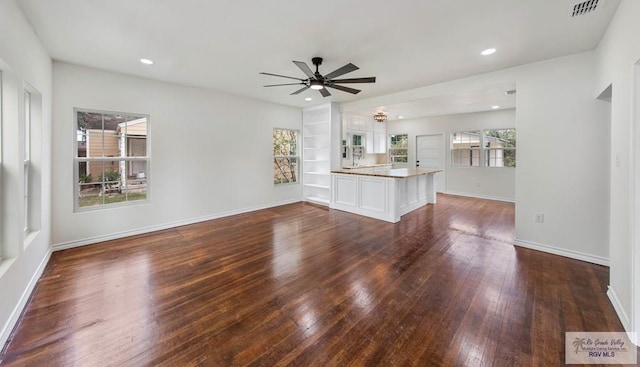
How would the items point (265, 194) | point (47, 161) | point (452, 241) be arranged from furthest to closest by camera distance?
point (265, 194) < point (452, 241) < point (47, 161)

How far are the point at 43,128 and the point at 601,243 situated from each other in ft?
22.6

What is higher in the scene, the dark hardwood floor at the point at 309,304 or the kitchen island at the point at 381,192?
Result: the kitchen island at the point at 381,192

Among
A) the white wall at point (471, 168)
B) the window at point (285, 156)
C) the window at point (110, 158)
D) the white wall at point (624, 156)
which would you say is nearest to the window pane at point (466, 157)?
the white wall at point (471, 168)

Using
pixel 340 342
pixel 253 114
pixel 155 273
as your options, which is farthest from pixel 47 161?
pixel 340 342

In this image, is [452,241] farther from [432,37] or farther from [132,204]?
[132,204]

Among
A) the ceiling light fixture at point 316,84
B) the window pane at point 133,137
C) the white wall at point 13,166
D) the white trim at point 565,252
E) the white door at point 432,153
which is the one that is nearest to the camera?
the white wall at point 13,166

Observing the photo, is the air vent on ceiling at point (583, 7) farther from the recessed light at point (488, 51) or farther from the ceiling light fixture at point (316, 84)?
the ceiling light fixture at point (316, 84)

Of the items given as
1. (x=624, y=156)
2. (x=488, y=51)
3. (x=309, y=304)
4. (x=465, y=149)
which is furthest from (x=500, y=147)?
(x=309, y=304)

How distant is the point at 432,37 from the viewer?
→ 2881 mm

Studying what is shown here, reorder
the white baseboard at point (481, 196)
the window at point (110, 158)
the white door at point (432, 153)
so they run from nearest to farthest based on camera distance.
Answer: the window at point (110, 158)
the white baseboard at point (481, 196)
the white door at point (432, 153)

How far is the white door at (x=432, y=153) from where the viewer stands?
839 cm

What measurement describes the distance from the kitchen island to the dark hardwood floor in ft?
3.82

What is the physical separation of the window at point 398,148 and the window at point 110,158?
7.78 metres

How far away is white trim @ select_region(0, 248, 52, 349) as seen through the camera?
5.96ft
